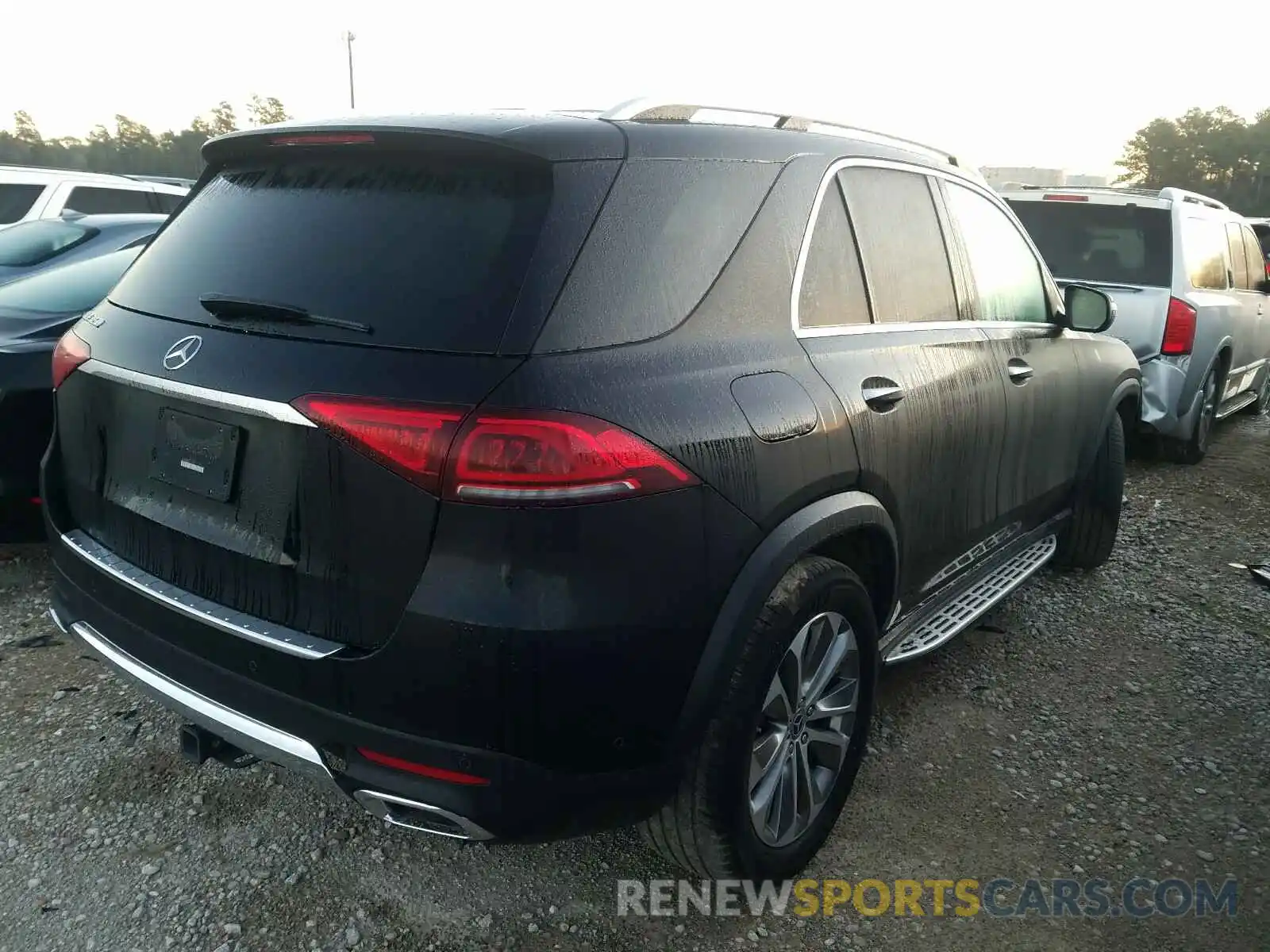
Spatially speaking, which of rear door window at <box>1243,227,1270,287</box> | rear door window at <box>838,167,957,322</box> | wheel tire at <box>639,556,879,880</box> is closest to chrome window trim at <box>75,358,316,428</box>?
wheel tire at <box>639,556,879,880</box>

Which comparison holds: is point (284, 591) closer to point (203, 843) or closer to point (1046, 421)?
point (203, 843)

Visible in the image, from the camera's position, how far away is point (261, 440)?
1.96 meters

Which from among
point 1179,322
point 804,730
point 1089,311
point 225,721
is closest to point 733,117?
point 804,730

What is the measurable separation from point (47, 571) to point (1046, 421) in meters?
4.17

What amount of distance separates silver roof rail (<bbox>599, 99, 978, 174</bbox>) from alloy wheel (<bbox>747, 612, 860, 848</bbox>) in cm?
121

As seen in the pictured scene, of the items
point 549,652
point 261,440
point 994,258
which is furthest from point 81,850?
point 994,258

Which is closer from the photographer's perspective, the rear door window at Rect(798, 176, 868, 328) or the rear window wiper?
the rear window wiper

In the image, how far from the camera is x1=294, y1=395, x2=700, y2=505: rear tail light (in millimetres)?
1790

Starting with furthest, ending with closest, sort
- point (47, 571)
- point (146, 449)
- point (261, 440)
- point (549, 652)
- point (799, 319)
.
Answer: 1. point (47, 571)
2. point (799, 319)
3. point (146, 449)
4. point (261, 440)
5. point (549, 652)

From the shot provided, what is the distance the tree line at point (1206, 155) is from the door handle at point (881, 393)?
177 feet

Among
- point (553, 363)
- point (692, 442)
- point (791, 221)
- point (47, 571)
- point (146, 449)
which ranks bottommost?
point (47, 571)

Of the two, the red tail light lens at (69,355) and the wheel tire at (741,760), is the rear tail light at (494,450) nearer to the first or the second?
the wheel tire at (741,760)

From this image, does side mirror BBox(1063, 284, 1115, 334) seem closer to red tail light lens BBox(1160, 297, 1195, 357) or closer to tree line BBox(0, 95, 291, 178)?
red tail light lens BBox(1160, 297, 1195, 357)

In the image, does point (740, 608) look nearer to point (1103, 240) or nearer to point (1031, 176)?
point (1103, 240)
